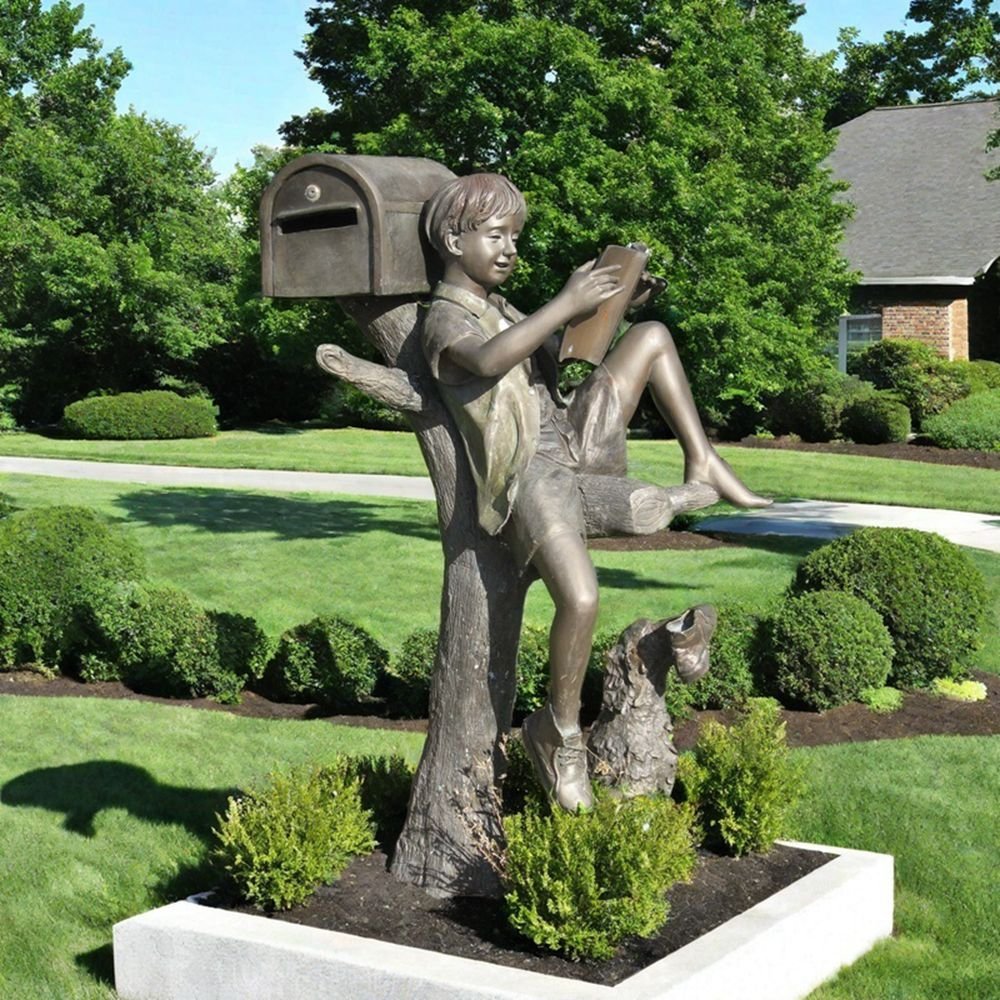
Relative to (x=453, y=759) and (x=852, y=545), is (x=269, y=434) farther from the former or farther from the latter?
(x=453, y=759)

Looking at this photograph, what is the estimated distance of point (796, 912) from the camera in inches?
211

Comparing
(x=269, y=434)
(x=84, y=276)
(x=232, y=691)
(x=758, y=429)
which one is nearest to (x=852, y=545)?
(x=232, y=691)

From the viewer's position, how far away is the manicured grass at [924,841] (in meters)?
5.68

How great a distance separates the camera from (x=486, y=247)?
209 inches

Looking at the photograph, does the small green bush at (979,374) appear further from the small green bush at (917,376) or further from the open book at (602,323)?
the open book at (602,323)

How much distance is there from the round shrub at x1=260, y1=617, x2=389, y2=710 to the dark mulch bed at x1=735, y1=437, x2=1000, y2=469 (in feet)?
54.3

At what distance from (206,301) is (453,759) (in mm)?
28997

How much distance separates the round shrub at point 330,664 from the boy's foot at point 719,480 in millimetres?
4764

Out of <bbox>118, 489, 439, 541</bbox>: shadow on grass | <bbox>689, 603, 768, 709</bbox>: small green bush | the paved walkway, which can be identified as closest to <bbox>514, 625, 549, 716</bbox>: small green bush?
<bbox>689, 603, 768, 709</bbox>: small green bush

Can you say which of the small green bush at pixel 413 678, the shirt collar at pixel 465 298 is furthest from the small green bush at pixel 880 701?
the shirt collar at pixel 465 298

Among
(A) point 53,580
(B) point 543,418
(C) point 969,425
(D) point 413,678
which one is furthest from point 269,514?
(C) point 969,425

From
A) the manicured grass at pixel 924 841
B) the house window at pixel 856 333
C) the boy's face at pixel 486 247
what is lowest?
the manicured grass at pixel 924 841

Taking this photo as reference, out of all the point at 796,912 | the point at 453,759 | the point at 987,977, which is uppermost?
the point at 453,759

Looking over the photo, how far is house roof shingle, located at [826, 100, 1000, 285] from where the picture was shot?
30.7 meters
